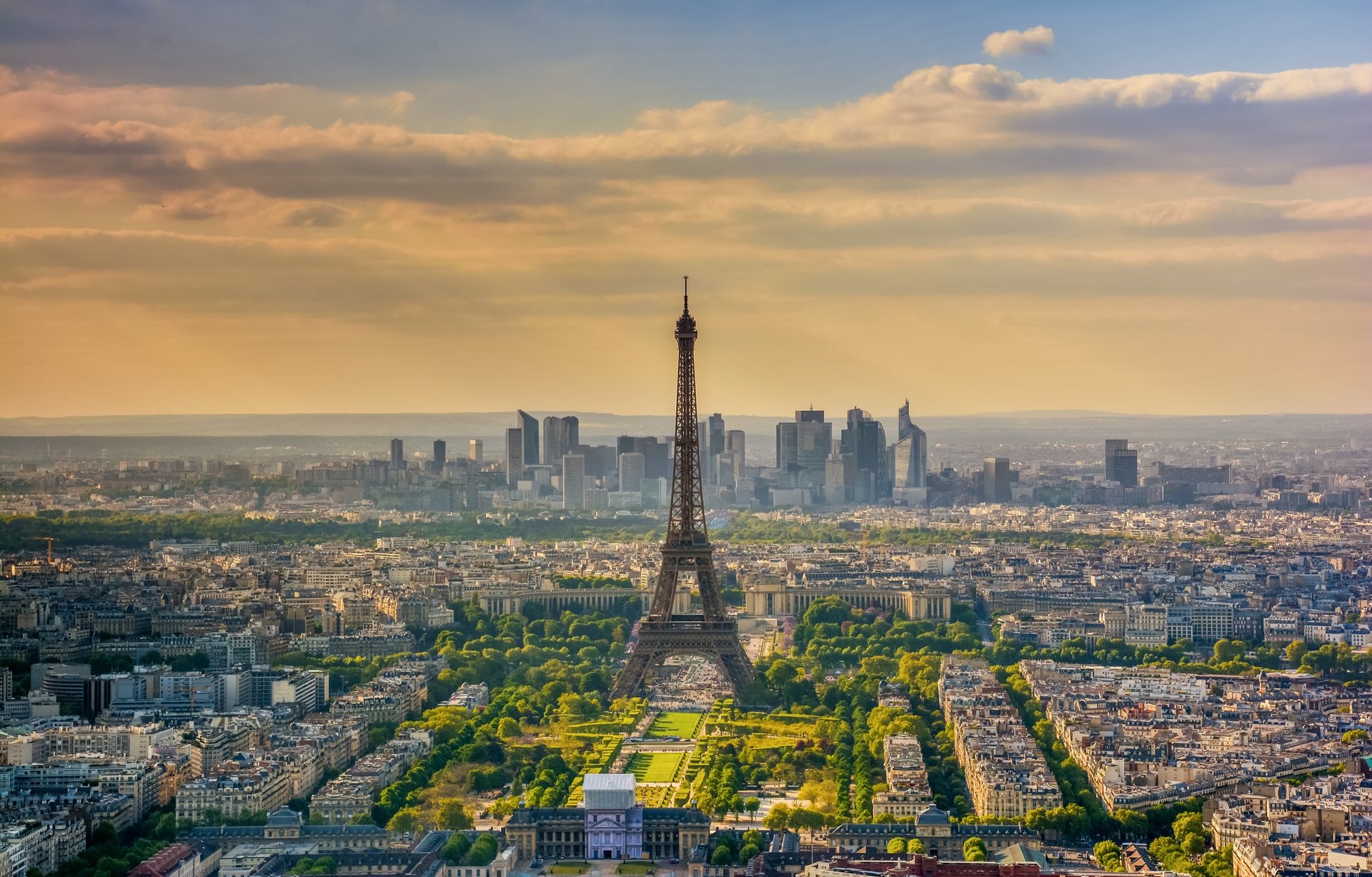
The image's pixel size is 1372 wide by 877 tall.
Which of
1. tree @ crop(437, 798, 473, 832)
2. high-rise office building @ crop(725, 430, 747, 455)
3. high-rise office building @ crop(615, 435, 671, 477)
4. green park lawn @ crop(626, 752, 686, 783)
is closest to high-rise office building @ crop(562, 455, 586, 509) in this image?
high-rise office building @ crop(615, 435, 671, 477)

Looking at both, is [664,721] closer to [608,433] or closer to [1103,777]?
[1103,777]

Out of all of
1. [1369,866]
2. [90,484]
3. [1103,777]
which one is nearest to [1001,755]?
[1103,777]

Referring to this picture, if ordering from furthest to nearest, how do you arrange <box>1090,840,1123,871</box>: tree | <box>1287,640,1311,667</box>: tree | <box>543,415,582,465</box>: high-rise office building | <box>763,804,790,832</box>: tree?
<box>543,415,582,465</box>: high-rise office building, <box>1287,640,1311,667</box>: tree, <box>763,804,790,832</box>: tree, <box>1090,840,1123,871</box>: tree

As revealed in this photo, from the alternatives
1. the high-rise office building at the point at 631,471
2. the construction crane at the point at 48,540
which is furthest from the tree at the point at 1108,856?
the high-rise office building at the point at 631,471

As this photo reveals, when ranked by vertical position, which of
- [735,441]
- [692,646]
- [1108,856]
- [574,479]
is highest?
[735,441]

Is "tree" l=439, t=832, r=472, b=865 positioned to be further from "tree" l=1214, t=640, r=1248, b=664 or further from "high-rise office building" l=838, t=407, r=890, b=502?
"high-rise office building" l=838, t=407, r=890, b=502

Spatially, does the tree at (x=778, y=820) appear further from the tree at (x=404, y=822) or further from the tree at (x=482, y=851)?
the tree at (x=404, y=822)

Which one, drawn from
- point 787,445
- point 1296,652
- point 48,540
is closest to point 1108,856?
point 1296,652

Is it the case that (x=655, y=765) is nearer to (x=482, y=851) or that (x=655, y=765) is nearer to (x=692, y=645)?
(x=482, y=851)
